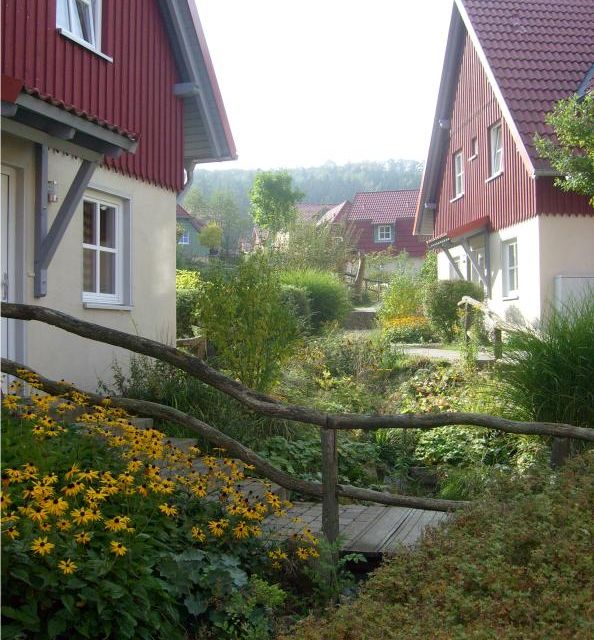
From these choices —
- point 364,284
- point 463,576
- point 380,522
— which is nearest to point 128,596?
point 463,576

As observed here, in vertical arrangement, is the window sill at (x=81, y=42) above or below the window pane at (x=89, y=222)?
above

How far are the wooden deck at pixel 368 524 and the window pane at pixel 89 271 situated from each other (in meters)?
4.02

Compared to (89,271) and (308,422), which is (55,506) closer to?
(308,422)

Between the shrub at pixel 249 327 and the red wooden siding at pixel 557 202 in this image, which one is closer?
the shrub at pixel 249 327

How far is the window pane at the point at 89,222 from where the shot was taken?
358 inches

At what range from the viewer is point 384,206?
51562 mm

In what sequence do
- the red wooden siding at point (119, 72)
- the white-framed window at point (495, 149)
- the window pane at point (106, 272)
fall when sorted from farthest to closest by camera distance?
the white-framed window at point (495, 149) → the window pane at point (106, 272) → the red wooden siding at point (119, 72)

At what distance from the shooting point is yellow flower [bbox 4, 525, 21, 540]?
300cm

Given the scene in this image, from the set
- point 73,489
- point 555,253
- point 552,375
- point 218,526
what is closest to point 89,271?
point 552,375

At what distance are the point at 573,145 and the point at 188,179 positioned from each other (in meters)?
6.68

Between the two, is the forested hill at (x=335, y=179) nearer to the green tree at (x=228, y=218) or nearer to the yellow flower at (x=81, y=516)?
the green tree at (x=228, y=218)

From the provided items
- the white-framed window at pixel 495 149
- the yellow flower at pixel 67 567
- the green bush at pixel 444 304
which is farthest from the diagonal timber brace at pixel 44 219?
the white-framed window at pixel 495 149

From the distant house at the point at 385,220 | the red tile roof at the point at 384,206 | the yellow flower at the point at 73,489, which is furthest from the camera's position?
the red tile roof at the point at 384,206

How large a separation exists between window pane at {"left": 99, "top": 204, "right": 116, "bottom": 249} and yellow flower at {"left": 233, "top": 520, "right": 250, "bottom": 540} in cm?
605
